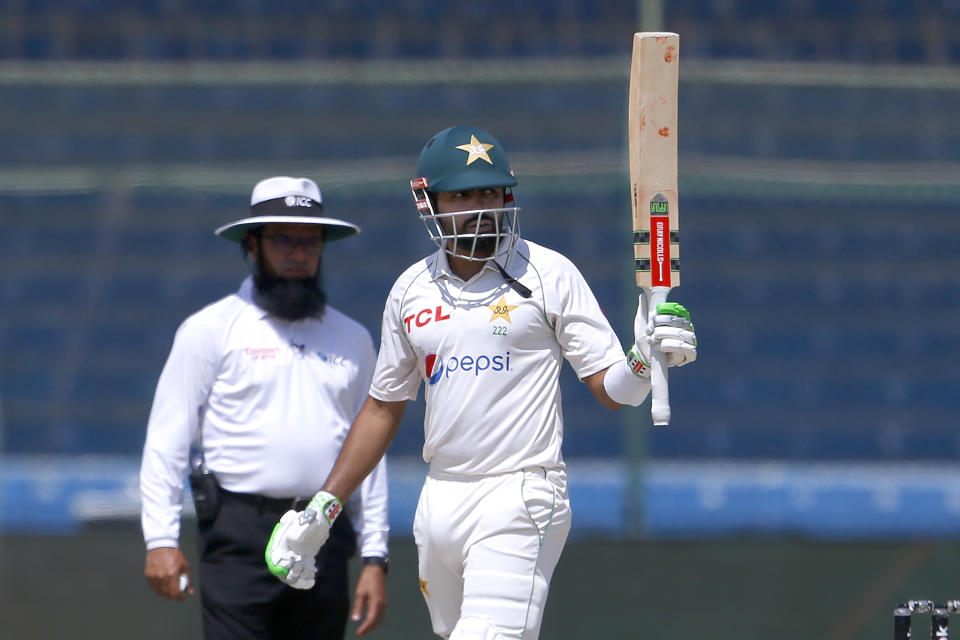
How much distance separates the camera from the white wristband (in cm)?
291

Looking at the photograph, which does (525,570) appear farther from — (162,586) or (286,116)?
(286,116)

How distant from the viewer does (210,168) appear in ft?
18.5

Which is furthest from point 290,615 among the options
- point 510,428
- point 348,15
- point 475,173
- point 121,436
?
point 348,15

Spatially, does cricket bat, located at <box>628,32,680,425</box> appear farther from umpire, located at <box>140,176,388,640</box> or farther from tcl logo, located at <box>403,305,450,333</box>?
umpire, located at <box>140,176,388,640</box>

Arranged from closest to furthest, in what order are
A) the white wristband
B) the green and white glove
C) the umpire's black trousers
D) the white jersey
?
the white wristband
the white jersey
the green and white glove
the umpire's black trousers

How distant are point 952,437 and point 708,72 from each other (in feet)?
5.88

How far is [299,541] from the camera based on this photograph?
3197 mm

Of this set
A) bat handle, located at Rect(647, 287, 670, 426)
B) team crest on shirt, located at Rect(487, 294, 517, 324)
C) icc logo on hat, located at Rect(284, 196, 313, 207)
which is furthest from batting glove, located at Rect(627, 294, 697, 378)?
icc logo on hat, located at Rect(284, 196, 313, 207)

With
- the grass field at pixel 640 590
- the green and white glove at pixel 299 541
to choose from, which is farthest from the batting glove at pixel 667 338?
the grass field at pixel 640 590

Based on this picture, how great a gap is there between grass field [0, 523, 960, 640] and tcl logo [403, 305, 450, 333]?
1.90 metres

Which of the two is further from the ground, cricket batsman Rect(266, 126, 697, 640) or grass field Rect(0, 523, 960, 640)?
cricket batsman Rect(266, 126, 697, 640)

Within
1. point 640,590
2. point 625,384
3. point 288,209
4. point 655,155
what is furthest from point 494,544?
point 640,590

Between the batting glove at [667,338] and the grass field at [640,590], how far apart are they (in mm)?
2191

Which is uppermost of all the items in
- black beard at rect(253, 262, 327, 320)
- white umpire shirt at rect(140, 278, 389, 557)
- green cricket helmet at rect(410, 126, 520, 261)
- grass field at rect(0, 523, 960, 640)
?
green cricket helmet at rect(410, 126, 520, 261)
